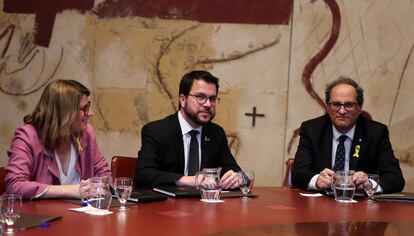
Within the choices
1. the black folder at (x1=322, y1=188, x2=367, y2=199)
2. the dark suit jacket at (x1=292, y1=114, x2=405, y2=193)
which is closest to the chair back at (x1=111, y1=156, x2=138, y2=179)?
the dark suit jacket at (x1=292, y1=114, x2=405, y2=193)

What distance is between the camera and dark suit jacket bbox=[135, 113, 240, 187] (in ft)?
10.6

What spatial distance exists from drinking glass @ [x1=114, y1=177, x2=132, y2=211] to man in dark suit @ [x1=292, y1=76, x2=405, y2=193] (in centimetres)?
134

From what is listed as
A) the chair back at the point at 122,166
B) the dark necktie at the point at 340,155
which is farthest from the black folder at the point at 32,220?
the dark necktie at the point at 340,155

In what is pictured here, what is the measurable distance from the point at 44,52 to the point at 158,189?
7.82ft

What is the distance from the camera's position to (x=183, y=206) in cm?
250

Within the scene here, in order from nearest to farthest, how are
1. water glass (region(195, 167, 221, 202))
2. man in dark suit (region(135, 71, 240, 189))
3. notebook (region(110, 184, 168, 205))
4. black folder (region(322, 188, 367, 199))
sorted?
notebook (region(110, 184, 168, 205)), water glass (region(195, 167, 221, 202)), black folder (region(322, 188, 367, 199)), man in dark suit (region(135, 71, 240, 189))

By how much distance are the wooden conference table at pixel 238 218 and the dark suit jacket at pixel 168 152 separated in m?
0.58

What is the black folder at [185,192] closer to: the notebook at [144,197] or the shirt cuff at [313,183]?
the notebook at [144,197]

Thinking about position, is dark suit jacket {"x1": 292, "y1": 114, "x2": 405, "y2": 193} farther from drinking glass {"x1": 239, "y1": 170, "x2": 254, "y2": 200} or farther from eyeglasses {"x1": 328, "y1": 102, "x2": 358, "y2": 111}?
drinking glass {"x1": 239, "y1": 170, "x2": 254, "y2": 200}

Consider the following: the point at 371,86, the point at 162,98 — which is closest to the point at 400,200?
the point at 371,86

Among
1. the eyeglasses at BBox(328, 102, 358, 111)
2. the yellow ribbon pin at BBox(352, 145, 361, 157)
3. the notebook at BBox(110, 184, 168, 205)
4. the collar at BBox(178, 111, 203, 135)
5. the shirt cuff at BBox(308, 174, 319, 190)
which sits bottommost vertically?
the notebook at BBox(110, 184, 168, 205)

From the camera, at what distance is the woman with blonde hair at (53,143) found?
109 inches

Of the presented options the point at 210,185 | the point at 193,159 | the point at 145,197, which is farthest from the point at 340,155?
the point at 145,197

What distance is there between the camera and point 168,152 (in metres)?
3.45
